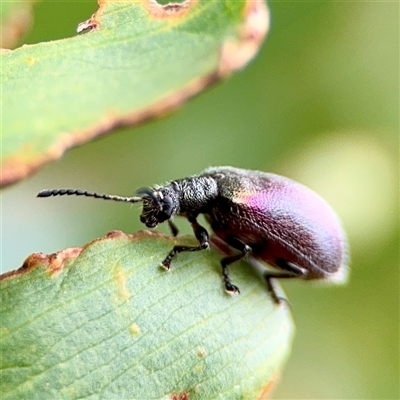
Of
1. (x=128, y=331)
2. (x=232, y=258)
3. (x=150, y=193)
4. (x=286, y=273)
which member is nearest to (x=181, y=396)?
(x=128, y=331)

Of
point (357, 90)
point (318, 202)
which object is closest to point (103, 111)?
point (318, 202)

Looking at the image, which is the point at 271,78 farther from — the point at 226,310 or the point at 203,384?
the point at 203,384

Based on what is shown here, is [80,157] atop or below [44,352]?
atop

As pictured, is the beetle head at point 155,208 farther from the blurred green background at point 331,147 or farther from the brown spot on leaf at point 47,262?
the blurred green background at point 331,147

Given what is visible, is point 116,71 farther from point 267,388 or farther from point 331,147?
point 331,147

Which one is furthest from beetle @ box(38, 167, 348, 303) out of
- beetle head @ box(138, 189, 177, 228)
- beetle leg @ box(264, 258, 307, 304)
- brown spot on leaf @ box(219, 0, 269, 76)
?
brown spot on leaf @ box(219, 0, 269, 76)

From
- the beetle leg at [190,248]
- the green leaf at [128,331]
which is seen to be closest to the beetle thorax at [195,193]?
the beetle leg at [190,248]
